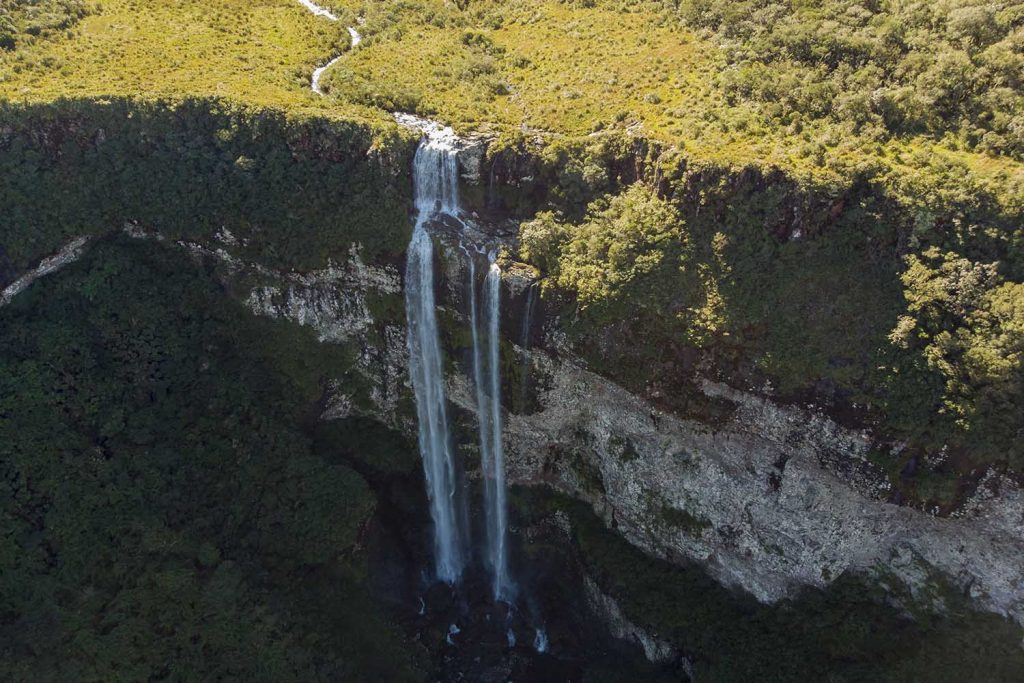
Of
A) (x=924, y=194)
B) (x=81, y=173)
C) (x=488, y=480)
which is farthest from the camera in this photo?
(x=488, y=480)

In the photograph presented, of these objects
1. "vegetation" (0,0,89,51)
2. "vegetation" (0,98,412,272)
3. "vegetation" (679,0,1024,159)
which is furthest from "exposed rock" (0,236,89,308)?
"vegetation" (679,0,1024,159)

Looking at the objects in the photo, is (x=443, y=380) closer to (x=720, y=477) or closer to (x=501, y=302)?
(x=501, y=302)

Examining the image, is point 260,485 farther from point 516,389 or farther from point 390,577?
point 516,389

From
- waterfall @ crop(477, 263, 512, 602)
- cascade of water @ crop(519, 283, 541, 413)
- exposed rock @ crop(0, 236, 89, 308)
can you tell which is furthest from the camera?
exposed rock @ crop(0, 236, 89, 308)

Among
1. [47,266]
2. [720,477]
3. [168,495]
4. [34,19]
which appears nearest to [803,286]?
[720,477]

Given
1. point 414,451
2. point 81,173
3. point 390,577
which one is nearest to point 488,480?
point 414,451

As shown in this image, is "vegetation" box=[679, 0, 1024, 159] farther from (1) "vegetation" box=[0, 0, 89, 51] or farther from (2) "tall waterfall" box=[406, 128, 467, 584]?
(1) "vegetation" box=[0, 0, 89, 51]
